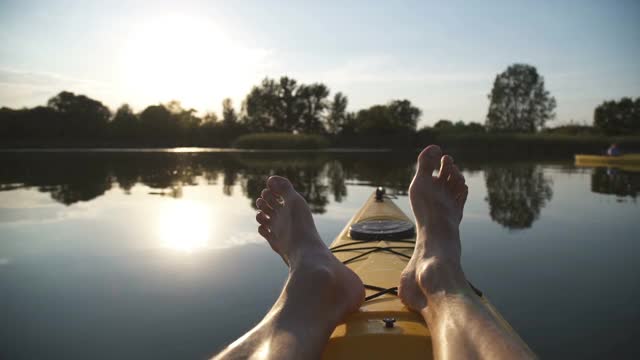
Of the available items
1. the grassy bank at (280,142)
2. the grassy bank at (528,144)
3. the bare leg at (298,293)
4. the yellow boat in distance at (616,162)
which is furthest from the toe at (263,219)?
the grassy bank at (528,144)

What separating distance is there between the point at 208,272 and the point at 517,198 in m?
7.46

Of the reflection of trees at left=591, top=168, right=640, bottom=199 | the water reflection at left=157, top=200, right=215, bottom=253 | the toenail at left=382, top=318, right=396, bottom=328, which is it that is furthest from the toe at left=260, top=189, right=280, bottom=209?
the reflection of trees at left=591, top=168, right=640, bottom=199

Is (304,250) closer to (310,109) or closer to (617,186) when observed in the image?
(617,186)

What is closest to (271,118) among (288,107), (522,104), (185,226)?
(288,107)

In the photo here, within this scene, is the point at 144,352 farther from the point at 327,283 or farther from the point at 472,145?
the point at 472,145

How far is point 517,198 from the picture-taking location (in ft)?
31.5

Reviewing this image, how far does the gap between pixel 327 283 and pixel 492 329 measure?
684 mm

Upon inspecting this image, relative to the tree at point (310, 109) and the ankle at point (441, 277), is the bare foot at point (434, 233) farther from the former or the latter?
the tree at point (310, 109)

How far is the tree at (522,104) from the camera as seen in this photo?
180 feet

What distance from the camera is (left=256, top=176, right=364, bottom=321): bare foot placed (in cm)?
188

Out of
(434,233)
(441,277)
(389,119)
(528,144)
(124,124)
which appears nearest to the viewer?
(441,277)

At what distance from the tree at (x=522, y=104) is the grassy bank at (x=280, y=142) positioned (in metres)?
27.4

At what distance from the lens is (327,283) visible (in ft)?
6.15

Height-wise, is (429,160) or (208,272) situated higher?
(429,160)
